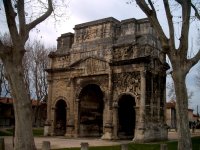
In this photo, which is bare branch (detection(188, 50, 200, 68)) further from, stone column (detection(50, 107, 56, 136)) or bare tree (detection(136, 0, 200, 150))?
stone column (detection(50, 107, 56, 136))

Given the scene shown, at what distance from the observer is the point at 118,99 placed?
24719 millimetres

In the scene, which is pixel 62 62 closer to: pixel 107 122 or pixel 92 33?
pixel 92 33

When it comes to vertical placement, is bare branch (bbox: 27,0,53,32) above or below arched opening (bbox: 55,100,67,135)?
above

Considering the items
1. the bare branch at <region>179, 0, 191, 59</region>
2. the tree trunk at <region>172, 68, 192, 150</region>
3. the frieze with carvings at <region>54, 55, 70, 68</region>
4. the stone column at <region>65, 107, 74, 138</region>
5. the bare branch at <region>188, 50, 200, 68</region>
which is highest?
the frieze with carvings at <region>54, 55, 70, 68</region>

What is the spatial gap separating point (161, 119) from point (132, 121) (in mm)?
3325

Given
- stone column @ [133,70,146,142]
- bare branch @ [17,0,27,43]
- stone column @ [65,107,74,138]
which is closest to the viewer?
bare branch @ [17,0,27,43]

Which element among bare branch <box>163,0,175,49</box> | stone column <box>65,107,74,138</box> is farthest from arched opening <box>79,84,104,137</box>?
bare branch <box>163,0,175,49</box>

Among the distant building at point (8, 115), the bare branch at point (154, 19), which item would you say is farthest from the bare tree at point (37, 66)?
the bare branch at point (154, 19)

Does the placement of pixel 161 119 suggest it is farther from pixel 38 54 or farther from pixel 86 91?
pixel 38 54

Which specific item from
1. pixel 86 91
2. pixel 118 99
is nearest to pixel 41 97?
pixel 86 91

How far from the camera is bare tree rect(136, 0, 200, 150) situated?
11.1 metres

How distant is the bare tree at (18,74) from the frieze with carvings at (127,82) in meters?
13.7

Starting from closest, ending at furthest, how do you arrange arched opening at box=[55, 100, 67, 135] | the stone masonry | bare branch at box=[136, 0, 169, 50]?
bare branch at box=[136, 0, 169, 50], the stone masonry, arched opening at box=[55, 100, 67, 135]

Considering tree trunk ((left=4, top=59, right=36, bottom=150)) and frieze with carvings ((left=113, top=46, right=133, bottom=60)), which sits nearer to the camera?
tree trunk ((left=4, top=59, right=36, bottom=150))
